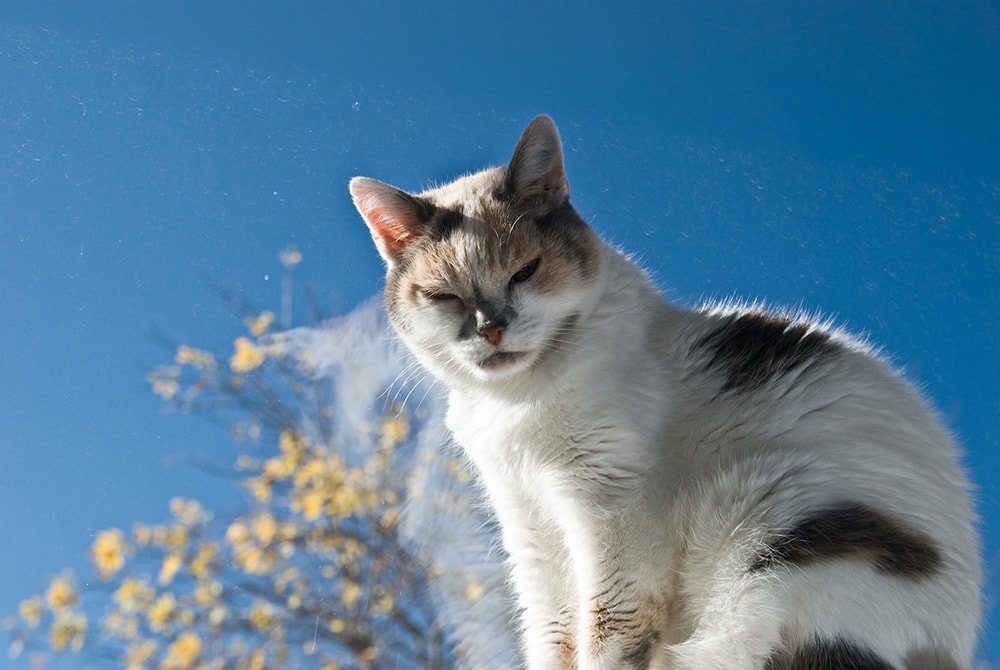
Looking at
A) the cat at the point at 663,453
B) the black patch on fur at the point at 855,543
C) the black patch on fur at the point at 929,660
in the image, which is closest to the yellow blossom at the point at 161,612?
the cat at the point at 663,453

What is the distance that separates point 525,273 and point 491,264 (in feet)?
0.16

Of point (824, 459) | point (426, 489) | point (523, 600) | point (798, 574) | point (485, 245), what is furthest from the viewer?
point (426, 489)

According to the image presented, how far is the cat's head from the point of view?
4.01 feet

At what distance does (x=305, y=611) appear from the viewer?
83.4 inches

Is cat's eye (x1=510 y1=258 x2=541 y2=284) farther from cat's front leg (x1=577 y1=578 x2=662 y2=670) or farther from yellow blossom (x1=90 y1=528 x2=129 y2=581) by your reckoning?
yellow blossom (x1=90 y1=528 x2=129 y2=581)

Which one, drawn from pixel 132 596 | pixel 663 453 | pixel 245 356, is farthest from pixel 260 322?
pixel 663 453

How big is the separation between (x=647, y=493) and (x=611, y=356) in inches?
7.8

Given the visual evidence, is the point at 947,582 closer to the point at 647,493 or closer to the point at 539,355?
the point at 647,493

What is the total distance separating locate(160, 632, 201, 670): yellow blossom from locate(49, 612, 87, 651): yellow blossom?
22cm

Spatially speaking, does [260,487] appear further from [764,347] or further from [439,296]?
[764,347]

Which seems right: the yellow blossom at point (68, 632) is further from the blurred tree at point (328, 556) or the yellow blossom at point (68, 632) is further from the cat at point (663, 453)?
the cat at point (663, 453)

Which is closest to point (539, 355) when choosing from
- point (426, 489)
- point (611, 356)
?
point (611, 356)

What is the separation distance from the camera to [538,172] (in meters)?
1.31

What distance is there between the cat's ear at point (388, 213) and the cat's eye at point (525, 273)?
0.57 feet
